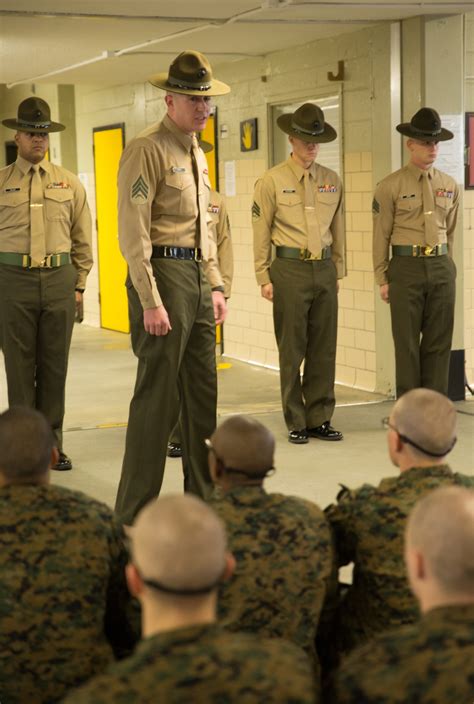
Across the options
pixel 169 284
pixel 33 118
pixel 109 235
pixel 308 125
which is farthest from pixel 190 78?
pixel 109 235

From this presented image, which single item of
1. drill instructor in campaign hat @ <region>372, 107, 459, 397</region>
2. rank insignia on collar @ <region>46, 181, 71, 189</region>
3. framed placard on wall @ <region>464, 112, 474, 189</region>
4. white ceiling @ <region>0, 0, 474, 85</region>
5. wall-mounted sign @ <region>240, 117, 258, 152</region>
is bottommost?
drill instructor in campaign hat @ <region>372, 107, 459, 397</region>

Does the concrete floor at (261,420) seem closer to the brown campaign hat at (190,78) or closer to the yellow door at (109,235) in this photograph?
the brown campaign hat at (190,78)

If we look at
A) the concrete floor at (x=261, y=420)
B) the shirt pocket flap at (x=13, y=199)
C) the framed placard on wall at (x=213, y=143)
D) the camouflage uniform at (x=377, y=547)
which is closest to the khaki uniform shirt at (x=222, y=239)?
the concrete floor at (x=261, y=420)

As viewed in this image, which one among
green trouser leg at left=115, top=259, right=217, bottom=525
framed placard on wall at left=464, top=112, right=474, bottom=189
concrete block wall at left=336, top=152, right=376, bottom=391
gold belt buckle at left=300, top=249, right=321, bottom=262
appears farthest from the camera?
concrete block wall at left=336, top=152, right=376, bottom=391

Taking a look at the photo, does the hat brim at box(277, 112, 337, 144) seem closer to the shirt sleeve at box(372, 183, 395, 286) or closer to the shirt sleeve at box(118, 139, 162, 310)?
the shirt sleeve at box(372, 183, 395, 286)

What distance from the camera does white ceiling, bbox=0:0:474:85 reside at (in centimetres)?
631

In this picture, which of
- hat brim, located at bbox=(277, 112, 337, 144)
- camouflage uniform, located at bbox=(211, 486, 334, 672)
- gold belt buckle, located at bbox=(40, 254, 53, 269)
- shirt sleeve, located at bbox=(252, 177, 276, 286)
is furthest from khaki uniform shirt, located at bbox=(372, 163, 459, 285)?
camouflage uniform, located at bbox=(211, 486, 334, 672)

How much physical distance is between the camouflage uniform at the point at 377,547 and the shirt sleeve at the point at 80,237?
319 centimetres

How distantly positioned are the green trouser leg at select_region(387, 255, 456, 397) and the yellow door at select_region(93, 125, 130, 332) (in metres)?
5.25

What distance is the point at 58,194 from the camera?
549cm

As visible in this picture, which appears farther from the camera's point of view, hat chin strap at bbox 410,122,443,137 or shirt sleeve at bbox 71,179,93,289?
hat chin strap at bbox 410,122,443,137

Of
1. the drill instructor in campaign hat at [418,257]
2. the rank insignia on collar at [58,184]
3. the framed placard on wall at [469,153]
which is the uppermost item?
the framed placard on wall at [469,153]

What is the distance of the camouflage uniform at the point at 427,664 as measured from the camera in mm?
1803

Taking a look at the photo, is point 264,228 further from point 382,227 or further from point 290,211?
point 382,227
